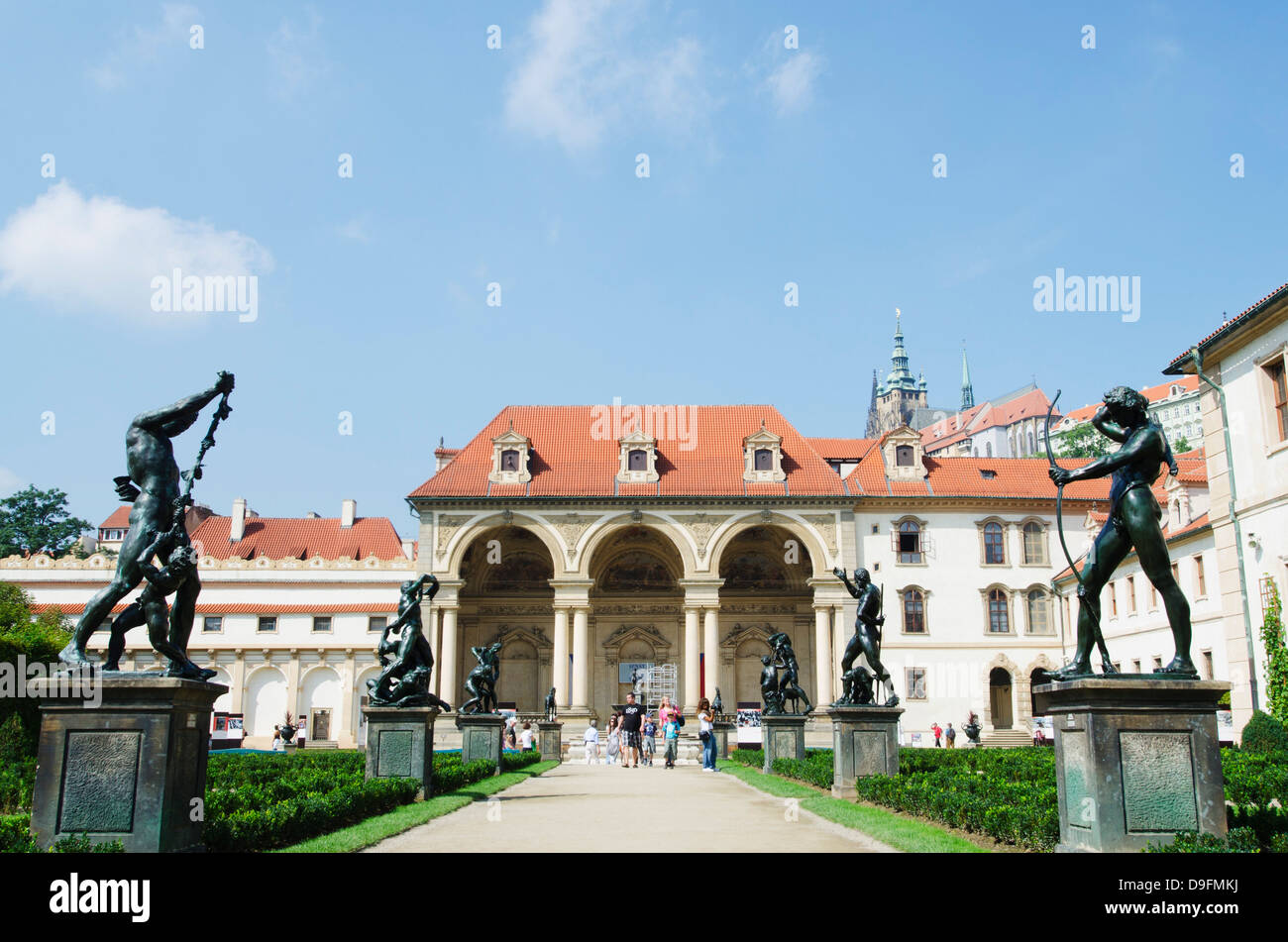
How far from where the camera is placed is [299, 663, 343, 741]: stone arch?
51.2 m

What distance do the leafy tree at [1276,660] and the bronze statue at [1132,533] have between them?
1621 centimetres

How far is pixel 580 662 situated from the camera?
45.0m

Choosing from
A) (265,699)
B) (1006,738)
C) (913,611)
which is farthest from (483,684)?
(265,699)

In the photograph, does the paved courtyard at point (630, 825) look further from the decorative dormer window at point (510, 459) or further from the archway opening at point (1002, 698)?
the archway opening at point (1002, 698)

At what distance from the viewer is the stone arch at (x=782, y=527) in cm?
4556

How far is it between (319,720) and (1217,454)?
41560mm

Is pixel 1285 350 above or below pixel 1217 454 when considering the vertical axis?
above

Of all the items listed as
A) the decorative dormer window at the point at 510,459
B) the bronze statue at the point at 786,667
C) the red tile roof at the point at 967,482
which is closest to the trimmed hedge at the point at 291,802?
the bronze statue at the point at 786,667

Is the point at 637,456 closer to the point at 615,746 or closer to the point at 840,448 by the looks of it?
the point at 840,448

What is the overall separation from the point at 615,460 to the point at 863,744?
33.1m

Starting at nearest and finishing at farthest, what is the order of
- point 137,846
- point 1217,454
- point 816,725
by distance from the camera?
1. point 137,846
2. point 1217,454
3. point 816,725
